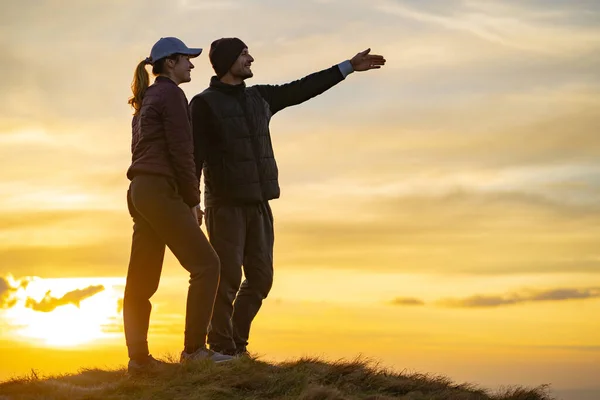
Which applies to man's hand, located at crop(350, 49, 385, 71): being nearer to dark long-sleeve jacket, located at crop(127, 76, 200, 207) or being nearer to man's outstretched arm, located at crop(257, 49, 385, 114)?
man's outstretched arm, located at crop(257, 49, 385, 114)

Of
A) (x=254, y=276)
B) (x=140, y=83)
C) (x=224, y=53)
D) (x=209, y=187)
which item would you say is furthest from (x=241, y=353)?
(x=224, y=53)

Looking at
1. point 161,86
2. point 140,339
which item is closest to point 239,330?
point 140,339

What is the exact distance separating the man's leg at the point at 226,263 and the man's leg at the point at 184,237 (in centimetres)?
77

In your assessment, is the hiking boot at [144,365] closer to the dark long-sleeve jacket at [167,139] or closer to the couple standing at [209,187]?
the couple standing at [209,187]

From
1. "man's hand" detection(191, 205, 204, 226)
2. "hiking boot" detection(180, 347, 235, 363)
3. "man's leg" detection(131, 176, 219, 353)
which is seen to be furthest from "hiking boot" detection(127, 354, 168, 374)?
"man's hand" detection(191, 205, 204, 226)

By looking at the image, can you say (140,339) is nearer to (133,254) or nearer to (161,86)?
(133,254)

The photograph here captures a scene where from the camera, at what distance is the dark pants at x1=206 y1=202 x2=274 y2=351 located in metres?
9.42

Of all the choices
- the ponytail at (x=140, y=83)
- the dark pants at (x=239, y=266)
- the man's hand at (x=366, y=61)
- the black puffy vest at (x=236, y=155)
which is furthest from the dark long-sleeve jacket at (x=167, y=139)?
the man's hand at (x=366, y=61)

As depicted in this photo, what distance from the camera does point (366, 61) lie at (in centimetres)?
1046

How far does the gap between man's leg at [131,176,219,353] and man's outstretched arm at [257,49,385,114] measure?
7.64 ft

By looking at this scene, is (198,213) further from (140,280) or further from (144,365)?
(144,365)

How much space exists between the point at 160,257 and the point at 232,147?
1.47m

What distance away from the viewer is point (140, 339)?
8.75 metres

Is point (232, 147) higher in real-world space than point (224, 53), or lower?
lower
